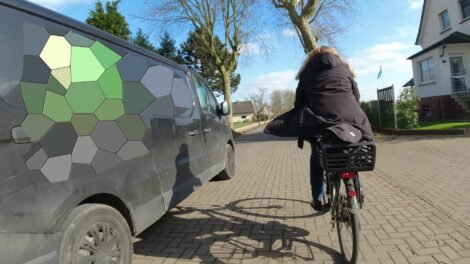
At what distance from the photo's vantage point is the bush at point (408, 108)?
41.5ft

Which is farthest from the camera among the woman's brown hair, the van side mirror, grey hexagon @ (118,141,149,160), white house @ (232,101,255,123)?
white house @ (232,101,255,123)

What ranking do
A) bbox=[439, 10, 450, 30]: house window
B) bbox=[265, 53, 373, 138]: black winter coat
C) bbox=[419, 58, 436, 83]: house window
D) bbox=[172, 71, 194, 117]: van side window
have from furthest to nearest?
bbox=[439, 10, 450, 30]: house window
bbox=[419, 58, 436, 83]: house window
bbox=[172, 71, 194, 117]: van side window
bbox=[265, 53, 373, 138]: black winter coat

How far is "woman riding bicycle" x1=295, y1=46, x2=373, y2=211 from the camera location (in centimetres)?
267

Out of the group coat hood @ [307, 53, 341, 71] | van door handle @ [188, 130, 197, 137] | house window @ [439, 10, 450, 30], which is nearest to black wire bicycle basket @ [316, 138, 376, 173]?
coat hood @ [307, 53, 341, 71]

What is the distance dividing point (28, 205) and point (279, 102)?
8720 cm

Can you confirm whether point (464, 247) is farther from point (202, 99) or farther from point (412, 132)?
point (412, 132)

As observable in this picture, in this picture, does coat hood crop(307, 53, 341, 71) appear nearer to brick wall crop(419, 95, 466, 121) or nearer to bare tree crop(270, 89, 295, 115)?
brick wall crop(419, 95, 466, 121)

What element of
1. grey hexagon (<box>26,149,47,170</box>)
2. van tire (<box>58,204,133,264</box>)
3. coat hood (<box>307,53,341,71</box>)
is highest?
coat hood (<box>307,53,341,71</box>)

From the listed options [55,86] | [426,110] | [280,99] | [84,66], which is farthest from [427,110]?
[280,99]

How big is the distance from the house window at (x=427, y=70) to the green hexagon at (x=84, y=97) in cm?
2085

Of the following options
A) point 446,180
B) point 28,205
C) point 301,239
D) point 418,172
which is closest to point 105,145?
point 28,205

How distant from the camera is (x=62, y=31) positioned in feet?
7.13

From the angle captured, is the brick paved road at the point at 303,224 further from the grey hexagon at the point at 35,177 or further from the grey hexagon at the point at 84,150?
the grey hexagon at the point at 35,177
